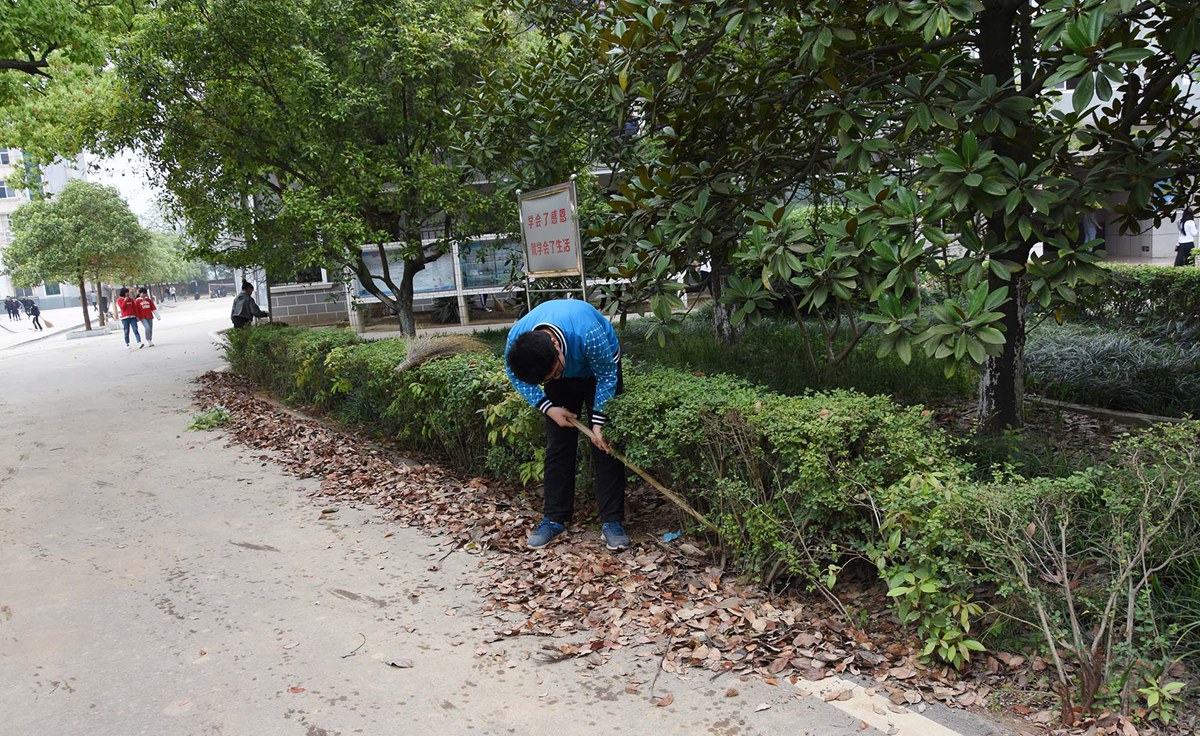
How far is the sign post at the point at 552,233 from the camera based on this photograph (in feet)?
20.3

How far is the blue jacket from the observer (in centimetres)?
455

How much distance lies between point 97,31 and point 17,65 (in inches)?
84.8

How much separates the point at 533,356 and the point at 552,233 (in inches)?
99.8

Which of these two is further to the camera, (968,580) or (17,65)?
(17,65)

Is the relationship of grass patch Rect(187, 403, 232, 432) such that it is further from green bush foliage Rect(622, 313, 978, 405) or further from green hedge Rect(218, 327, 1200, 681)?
green hedge Rect(218, 327, 1200, 681)

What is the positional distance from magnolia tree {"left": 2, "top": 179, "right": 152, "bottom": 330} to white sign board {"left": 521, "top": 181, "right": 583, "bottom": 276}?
93.7 ft

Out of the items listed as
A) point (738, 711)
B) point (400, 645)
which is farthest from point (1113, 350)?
point (400, 645)

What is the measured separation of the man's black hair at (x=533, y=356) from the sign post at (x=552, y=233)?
5.65 feet

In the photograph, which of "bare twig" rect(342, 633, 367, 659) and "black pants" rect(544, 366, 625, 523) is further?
"black pants" rect(544, 366, 625, 523)

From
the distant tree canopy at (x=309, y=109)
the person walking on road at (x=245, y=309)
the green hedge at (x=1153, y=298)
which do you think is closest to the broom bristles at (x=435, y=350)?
the distant tree canopy at (x=309, y=109)

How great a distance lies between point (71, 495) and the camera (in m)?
6.93

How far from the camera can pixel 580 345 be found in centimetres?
457

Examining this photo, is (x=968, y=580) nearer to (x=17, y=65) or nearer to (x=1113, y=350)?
(x=1113, y=350)

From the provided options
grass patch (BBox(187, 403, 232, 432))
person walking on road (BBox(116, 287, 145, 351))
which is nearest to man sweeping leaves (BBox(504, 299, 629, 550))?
grass patch (BBox(187, 403, 232, 432))
